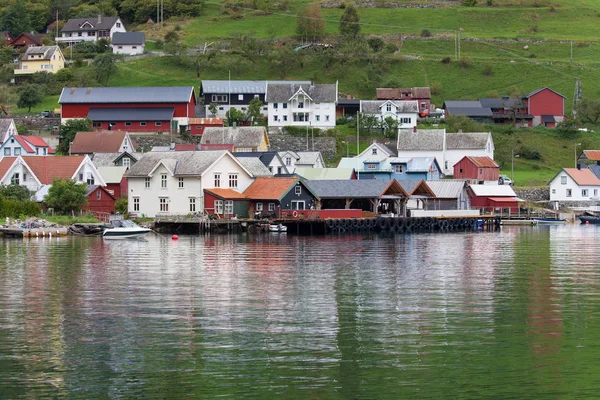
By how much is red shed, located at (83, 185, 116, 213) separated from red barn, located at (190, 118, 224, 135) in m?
30.4

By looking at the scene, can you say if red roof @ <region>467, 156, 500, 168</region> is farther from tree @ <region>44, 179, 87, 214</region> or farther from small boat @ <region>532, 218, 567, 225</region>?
tree @ <region>44, 179, 87, 214</region>

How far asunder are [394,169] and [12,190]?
36562 mm

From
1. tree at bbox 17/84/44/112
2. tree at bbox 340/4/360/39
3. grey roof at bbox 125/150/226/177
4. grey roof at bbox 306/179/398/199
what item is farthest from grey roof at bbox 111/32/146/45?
grey roof at bbox 306/179/398/199

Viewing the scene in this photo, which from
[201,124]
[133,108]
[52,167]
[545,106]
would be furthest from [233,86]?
[52,167]

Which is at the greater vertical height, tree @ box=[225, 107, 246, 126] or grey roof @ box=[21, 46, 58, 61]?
grey roof @ box=[21, 46, 58, 61]

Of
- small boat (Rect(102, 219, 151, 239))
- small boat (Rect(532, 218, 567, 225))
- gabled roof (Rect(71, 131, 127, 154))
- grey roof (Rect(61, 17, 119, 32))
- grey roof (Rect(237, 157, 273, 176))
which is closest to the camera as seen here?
small boat (Rect(102, 219, 151, 239))

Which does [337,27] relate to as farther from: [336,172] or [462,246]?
[462,246]

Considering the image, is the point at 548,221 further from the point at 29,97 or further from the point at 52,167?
the point at 29,97

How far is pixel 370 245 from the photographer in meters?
61.1

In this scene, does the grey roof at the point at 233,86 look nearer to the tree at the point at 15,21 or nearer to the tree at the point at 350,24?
the tree at the point at 350,24

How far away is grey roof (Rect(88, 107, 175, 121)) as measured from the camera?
11325cm

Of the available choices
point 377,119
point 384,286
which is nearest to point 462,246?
point 384,286

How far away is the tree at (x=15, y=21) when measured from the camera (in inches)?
6462

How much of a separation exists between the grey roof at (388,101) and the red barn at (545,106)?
15533 millimetres
